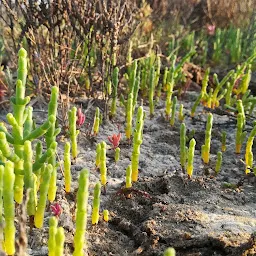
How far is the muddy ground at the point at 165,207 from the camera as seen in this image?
1737 mm

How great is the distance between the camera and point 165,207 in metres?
2.00

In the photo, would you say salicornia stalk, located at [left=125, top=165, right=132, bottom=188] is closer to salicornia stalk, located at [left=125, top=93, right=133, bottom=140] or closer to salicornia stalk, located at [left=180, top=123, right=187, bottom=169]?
salicornia stalk, located at [left=180, top=123, right=187, bottom=169]

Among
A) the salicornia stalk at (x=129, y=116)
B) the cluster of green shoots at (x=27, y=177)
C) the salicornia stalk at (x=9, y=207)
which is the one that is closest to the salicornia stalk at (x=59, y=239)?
the cluster of green shoots at (x=27, y=177)

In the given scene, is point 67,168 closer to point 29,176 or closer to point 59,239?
point 29,176

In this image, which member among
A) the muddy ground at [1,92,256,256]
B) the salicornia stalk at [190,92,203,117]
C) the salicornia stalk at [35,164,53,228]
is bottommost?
the muddy ground at [1,92,256,256]

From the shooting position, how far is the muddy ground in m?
1.74

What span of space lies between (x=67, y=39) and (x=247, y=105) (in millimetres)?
1522

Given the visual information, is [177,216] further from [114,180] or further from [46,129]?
[46,129]

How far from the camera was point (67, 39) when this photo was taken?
3.04m

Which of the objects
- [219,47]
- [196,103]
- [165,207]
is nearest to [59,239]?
[165,207]

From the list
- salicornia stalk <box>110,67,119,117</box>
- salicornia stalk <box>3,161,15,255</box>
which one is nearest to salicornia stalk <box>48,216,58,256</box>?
salicornia stalk <box>3,161,15,255</box>

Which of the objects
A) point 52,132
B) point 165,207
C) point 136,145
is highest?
point 52,132

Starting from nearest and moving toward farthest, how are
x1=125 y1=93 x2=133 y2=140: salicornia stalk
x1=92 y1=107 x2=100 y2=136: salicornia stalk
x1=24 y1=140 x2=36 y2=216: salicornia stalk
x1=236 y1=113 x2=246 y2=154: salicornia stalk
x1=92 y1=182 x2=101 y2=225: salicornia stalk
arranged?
x1=24 y1=140 x2=36 y2=216: salicornia stalk < x1=92 y1=182 x2=101 y2=225: salicornia stalk < x1=236 y1=113 x2=246 y2=154: salicornia stalk < x1=125 y1=93 x2=133 y2=140: salicornia stalk < x1=92 y1=107 x2=100 y2=136: salicornia stalk

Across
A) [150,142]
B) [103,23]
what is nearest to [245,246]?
[150,142]
